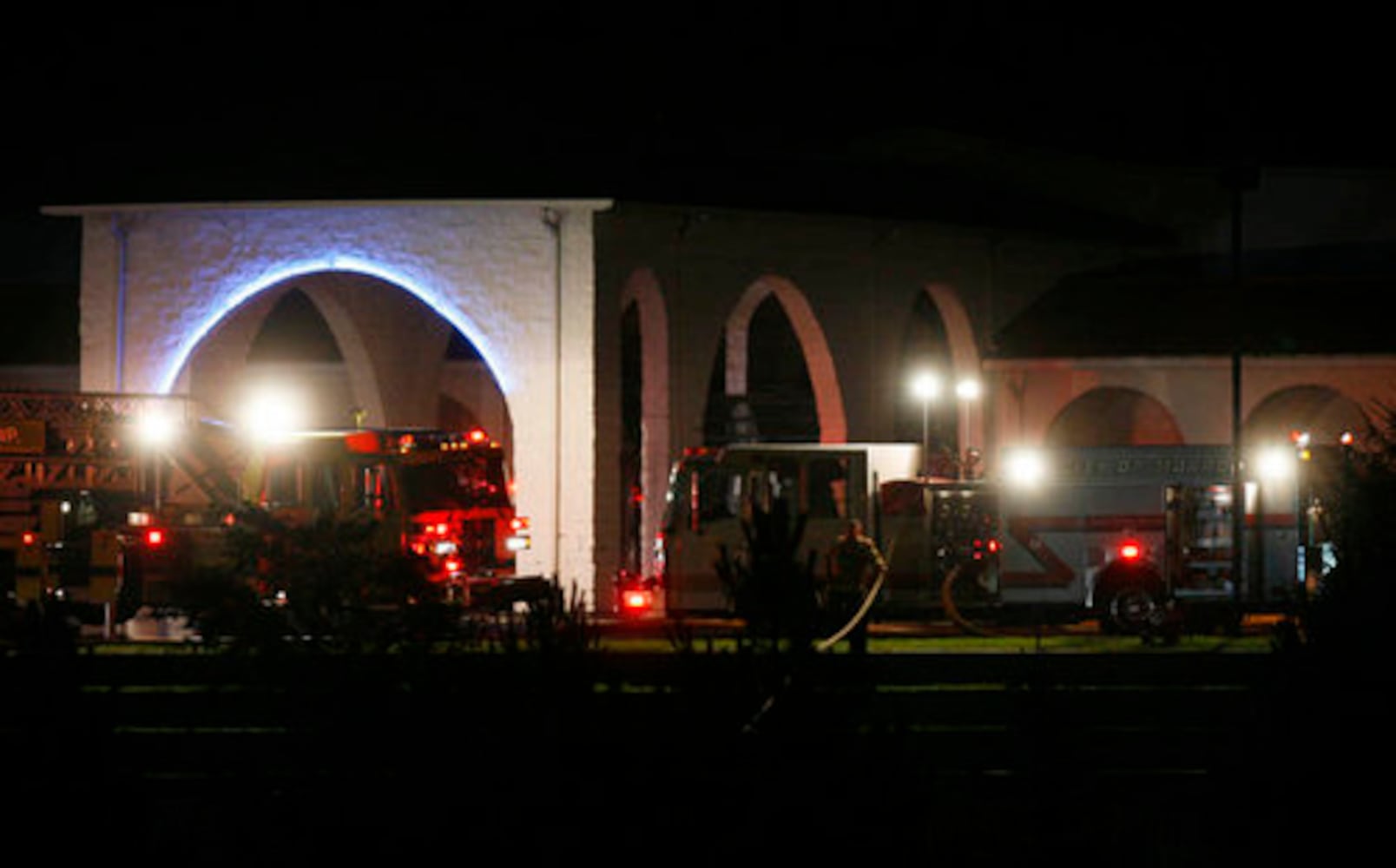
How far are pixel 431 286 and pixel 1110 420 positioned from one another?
14096mm

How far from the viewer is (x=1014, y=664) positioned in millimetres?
12469

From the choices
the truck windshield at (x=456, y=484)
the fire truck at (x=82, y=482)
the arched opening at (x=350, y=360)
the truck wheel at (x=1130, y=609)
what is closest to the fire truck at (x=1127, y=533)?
the truck wheel at (x=1130, y=609)

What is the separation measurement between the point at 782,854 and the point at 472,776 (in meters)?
1.22

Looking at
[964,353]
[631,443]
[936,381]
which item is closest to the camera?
[964,353]

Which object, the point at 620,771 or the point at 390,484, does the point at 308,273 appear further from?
the point at 620,771

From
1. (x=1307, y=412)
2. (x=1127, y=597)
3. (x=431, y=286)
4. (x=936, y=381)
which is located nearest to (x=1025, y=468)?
(x=1127, y=597)

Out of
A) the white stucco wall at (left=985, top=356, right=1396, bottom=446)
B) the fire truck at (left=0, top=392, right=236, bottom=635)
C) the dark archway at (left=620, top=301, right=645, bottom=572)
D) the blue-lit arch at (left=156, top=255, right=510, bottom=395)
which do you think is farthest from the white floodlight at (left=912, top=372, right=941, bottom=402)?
the fire truck at (left=0, top=392, right=236, bottom=635)

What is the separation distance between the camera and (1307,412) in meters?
38.0

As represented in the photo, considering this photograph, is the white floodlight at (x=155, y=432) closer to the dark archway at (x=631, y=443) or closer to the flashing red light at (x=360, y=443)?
the flashing red light at (x=360, y=443)

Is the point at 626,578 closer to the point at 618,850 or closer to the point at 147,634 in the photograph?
the point at 147,634

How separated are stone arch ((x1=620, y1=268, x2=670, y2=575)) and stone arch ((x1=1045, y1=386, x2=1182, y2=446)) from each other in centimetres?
950

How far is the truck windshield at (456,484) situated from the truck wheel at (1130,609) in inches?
269

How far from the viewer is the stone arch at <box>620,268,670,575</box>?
3127 cm

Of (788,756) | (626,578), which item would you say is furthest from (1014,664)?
(626,578)
